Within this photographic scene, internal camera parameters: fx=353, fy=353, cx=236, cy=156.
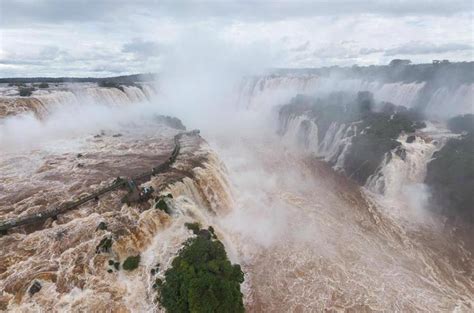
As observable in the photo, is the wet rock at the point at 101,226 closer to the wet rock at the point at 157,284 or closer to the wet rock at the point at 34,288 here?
the wet rock at the point at 34,288

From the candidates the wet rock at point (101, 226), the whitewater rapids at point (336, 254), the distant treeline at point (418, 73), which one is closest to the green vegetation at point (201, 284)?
the whitewater rapids at point (336, 254)

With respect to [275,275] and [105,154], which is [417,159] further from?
[105,154]

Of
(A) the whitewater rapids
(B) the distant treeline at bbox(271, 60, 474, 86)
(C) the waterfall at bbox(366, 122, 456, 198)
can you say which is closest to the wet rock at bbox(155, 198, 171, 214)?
(A) the whitewater rapids

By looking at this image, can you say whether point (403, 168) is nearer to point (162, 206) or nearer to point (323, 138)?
point (323, 138)

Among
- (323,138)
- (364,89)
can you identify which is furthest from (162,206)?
(364,89)

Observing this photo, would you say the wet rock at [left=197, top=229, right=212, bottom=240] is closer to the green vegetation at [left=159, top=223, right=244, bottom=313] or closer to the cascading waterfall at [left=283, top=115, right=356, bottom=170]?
the green vegetation at [left=159, top=223, right=244, bottom=313]

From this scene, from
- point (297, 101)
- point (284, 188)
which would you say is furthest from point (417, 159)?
point (297, 101)
